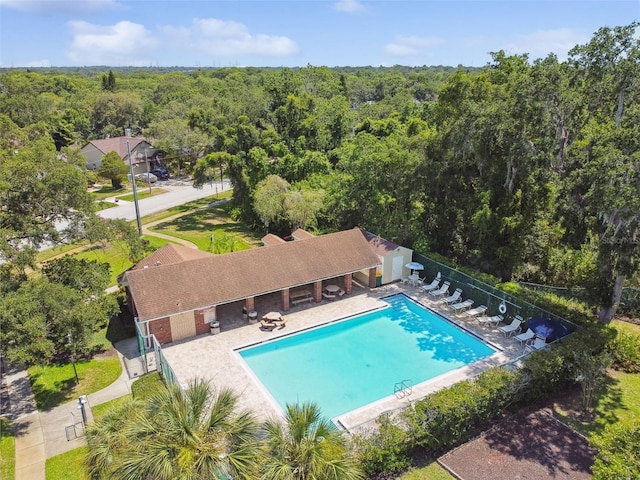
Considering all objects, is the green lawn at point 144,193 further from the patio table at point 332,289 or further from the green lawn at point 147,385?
the green lawn at point 147,385

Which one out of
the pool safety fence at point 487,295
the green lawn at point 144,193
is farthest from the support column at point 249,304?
the green lawn at point 144,193

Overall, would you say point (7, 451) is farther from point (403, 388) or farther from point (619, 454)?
point (619, 454)

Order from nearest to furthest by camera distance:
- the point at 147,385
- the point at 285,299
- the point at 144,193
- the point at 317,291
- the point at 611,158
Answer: the point at 611,158, the point at 147,385, the point at 285,299, the point at 317,291, the point at 144,193

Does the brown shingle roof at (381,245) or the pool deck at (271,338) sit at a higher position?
the brown shingle roof at (381,245)

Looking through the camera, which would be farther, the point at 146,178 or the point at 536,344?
the point at 146,178

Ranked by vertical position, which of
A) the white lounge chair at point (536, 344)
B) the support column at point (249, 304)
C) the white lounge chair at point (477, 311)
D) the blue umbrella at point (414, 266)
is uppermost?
the blue umbrella at point (414, 266)

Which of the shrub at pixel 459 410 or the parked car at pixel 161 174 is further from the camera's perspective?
the parked car at pixel 161 174

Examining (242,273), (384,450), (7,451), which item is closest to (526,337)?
(384,450)

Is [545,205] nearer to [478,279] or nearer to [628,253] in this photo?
[478,279]
